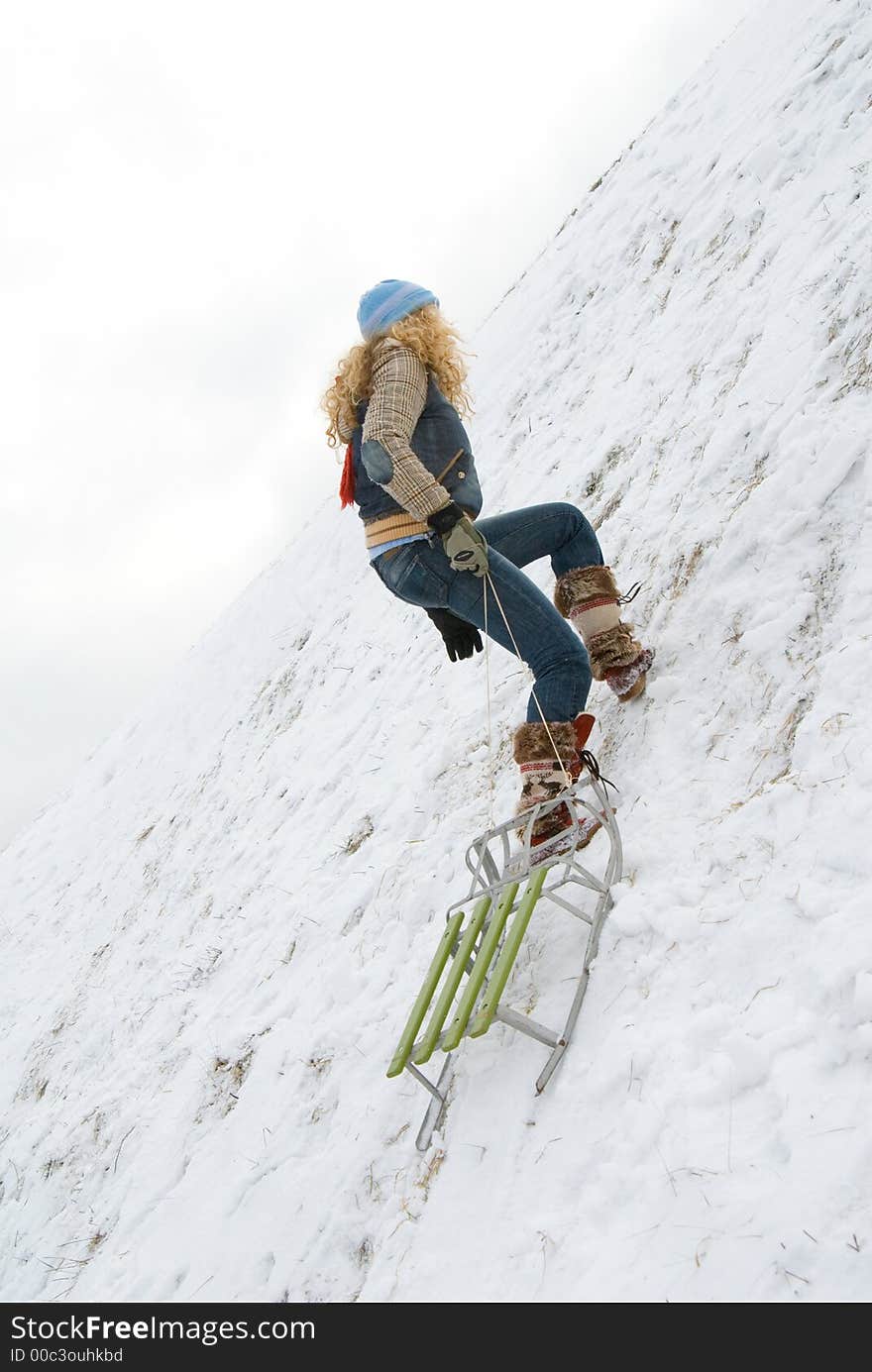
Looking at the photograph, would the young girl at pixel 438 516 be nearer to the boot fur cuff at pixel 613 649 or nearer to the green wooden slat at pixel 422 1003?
the boot fur cuff at pixel 613 649

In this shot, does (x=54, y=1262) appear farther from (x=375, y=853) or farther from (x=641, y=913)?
(x=641, y=913)

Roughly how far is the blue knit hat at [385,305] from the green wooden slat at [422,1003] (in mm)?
3065

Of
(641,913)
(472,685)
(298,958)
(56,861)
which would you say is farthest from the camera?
(56,861)

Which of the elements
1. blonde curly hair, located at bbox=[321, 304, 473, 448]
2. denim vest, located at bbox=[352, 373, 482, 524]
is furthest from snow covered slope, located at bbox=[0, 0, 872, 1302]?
blonde curly hair, located at bbox=[321, 304, 473, 448]

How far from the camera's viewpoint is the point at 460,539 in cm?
461

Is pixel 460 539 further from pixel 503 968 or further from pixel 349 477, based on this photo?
pixel 503 968

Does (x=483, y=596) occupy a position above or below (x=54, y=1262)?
above

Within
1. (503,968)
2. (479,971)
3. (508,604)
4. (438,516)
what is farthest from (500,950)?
(438,516)

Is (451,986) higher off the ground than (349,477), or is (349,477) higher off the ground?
(349,477)

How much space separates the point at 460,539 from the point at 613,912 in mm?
1902

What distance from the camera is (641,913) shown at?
4.14 meters

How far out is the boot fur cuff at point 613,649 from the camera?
213 inches
